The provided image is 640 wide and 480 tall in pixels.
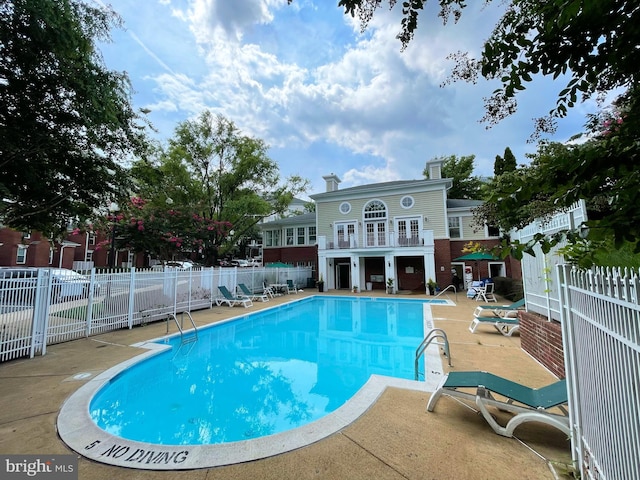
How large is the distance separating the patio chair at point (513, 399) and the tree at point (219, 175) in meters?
18.9

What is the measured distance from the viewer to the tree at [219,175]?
20.9m

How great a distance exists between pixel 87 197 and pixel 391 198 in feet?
59.2

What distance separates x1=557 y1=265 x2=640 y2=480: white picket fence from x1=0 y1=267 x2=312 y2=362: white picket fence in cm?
928

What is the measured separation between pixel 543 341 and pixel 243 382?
6.38 m

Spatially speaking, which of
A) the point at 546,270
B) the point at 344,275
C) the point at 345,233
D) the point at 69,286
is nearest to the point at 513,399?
the point at 546,270

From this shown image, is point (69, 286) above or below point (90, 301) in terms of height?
above

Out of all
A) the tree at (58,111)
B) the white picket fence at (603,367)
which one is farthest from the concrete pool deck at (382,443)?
the tree at (58,111)

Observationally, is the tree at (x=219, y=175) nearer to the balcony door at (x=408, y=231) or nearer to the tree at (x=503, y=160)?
the balcony door at (x=408, y=231)

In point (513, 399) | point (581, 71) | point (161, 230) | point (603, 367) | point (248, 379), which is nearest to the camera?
point (581, 71)

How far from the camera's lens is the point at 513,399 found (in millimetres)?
3309

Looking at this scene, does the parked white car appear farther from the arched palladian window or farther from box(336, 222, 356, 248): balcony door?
the arched palladian window

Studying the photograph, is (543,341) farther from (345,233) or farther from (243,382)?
(345,233)

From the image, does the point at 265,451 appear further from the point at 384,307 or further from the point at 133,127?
the point at 384,307

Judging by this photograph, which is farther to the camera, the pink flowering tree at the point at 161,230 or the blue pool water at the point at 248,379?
the pink flowering tree at the point at 161,230
